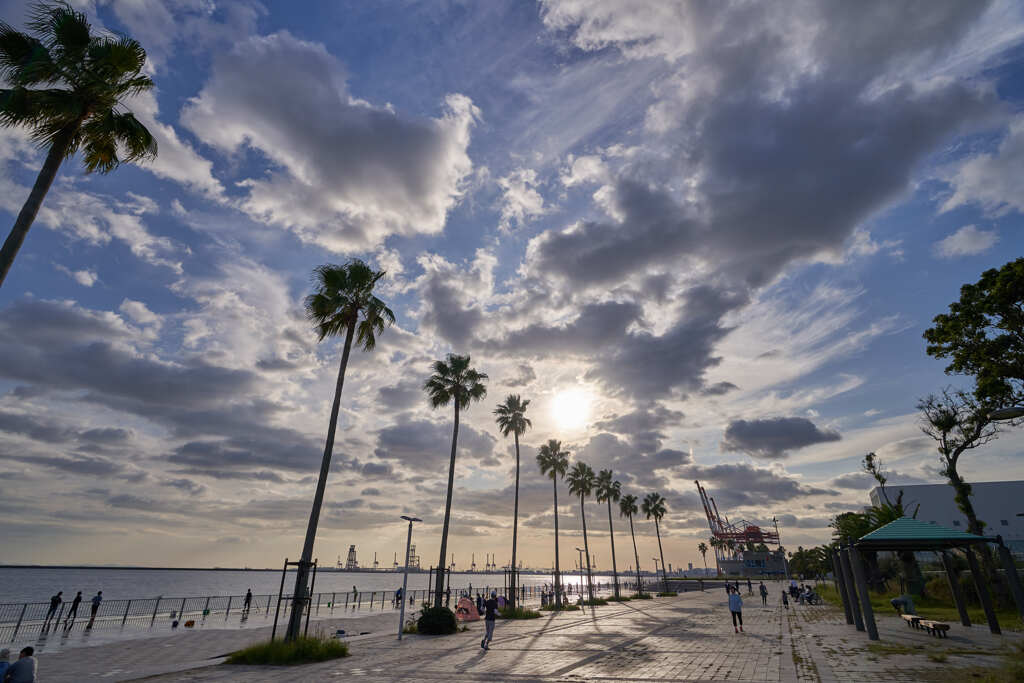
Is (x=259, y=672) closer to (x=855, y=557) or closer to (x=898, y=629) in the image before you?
(x=855, y=557)

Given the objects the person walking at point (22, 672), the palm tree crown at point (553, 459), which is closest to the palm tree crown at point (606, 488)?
the palm tree crown at point (553, 459)

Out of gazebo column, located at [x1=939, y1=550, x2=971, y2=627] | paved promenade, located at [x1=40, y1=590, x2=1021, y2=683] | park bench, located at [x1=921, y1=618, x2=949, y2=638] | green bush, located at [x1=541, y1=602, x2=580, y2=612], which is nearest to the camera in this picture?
paved promenade, located at [x1=40, y1=590, x2=1021, y2=683]

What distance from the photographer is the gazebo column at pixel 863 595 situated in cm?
1835

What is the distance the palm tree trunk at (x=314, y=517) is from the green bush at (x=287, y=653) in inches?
24.6

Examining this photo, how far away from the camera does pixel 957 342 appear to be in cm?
1959

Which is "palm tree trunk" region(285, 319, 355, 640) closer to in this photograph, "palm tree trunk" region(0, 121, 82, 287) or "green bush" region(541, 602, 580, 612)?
"palm tree trunk" region(0, 121, 82, 287)

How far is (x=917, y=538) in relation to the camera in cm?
1945

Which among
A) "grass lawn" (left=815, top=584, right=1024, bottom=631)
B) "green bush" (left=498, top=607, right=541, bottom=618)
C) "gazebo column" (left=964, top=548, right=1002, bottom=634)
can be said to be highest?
"gazebo column" (left=964, top=548, right=1002, bottom=634)

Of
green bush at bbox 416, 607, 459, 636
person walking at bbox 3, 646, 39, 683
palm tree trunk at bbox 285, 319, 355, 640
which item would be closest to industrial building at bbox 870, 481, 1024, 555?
green bush at bbox 416, 607, 459, 636

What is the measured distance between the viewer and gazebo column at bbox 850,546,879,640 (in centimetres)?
1835

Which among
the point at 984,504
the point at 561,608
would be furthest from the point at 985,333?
the point at 984,504

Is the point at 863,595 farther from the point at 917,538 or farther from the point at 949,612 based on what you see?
the point at 949,612

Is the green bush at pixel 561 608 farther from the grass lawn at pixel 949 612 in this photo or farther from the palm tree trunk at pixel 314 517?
the palm tree trunk at pixel 314 517

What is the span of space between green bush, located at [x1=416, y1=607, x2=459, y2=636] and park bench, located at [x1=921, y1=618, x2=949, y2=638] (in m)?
20.0
